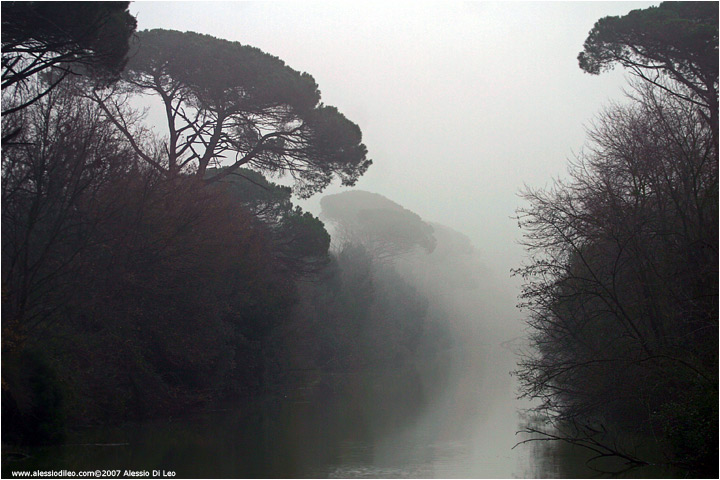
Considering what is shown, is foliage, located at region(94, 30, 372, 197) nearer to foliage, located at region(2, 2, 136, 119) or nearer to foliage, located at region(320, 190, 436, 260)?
foliage, located at region(2, 2, 136, 119)

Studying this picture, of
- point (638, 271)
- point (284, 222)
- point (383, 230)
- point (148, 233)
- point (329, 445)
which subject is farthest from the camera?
point (383, 230)

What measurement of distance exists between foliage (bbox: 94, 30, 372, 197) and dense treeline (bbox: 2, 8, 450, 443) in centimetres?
5

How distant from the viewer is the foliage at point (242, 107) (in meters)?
21.3

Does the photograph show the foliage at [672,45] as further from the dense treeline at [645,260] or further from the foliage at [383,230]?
the foliage at [383,230]

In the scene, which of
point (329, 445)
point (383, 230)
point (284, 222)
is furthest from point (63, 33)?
point (383, 230)

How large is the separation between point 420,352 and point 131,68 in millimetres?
43669

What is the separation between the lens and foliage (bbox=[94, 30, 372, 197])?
21.3 m

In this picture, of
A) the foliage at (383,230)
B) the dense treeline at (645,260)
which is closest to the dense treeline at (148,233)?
the dense treeline at (645,260)

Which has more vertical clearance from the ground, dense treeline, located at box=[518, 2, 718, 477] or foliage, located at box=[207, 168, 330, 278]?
foliage, located at box=[207, 168, 330, 278]

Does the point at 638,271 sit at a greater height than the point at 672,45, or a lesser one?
lesser

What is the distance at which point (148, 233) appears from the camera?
16.9 m

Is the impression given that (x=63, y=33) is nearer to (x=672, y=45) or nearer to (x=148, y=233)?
(x=148, y=233)

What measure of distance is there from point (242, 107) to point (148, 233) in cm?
642

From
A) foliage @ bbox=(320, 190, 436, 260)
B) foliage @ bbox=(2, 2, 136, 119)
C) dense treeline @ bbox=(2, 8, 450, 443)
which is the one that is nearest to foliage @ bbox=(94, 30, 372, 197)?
dense treeline @ bbox=(2, 8, 450, 443)
